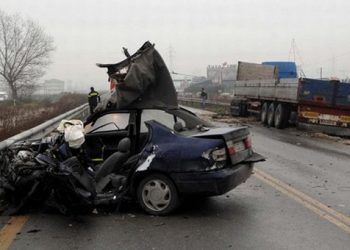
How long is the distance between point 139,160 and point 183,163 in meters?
0.59

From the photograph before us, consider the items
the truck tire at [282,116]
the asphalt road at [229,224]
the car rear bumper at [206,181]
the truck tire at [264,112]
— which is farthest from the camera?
the truck tire at [264,112]

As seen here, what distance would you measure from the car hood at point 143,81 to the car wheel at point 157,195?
4.10 ft

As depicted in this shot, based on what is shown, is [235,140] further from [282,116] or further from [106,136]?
[282,116]

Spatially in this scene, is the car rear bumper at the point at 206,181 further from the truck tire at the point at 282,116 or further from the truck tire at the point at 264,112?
the truck tire at the point at 264,112

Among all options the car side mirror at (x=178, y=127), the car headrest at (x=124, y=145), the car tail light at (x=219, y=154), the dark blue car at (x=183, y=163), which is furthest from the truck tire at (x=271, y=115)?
the car tail light at (x=219, y=154)

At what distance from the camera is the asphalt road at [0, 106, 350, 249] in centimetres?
557

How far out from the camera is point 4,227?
20.6 ft

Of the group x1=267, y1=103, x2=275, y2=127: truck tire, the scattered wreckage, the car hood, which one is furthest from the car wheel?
x1=267, y1=103, x2=275, y2=127: truck tire

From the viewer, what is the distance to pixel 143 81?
732 cm

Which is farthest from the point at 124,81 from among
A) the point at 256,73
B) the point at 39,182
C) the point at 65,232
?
the point at 256,73

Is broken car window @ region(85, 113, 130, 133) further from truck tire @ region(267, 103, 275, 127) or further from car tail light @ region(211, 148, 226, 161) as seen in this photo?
truck tire @ region(267, 103, 275, 127)

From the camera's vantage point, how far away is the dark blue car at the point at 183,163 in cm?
641

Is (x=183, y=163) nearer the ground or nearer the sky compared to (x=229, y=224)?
nearer the sky

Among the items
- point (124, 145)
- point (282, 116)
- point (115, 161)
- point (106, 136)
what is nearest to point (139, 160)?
point (124, 145)
